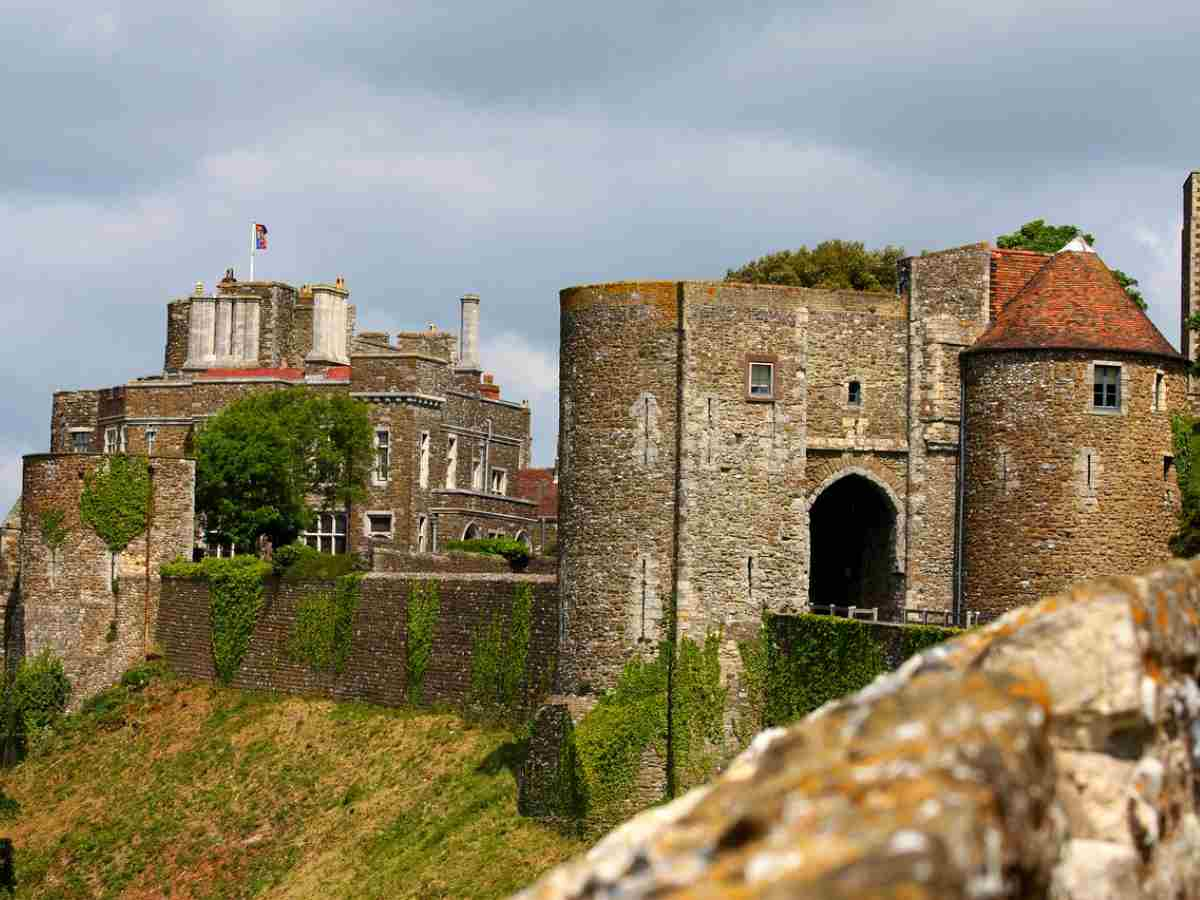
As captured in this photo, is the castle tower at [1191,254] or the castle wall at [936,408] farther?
the castle tower at [1191,254]

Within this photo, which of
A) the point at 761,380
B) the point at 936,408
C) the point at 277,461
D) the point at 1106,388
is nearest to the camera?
the point at 1106,388

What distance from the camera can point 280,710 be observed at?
49375 mm

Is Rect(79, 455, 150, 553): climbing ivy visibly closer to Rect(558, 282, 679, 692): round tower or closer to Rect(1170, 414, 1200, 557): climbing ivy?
Rect(558, 282, 679, 692): round tower

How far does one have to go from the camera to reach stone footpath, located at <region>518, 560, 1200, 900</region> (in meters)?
6.48

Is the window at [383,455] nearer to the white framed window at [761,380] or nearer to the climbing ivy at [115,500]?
the climbing ivy at [115,500]

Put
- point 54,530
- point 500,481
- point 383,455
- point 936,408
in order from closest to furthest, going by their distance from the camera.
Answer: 1. point 936,408
2. point 54,530
3. point 383,455
4. point 500,481

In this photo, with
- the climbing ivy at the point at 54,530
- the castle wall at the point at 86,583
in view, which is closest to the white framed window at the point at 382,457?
the castle wall at the point at 86,583

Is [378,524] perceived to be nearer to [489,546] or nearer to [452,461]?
[452,461]

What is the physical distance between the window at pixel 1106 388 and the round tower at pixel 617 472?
7.08 metres

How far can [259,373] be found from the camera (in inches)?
2795

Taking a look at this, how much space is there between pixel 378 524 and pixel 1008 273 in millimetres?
31400

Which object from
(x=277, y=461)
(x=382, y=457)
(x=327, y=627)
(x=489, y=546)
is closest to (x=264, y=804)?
(x=327, y=627)

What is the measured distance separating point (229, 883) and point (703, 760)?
1086cm

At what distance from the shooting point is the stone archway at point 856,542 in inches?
1591
